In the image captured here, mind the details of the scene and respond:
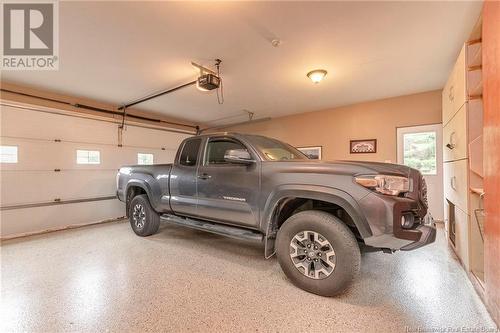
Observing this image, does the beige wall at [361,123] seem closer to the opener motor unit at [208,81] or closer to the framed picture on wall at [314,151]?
the framed picture on wall at [314,151]

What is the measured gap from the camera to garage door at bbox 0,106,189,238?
4.27 meters

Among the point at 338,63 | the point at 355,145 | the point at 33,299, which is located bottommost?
the point at 33,299

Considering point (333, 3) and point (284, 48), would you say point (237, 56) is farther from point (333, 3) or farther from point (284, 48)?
point (333, 3)

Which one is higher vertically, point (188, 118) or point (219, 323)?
point (188, 118)

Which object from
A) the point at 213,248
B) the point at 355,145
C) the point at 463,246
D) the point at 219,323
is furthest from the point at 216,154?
the point at 355,145

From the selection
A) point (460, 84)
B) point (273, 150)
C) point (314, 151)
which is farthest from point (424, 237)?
point (314, 151)

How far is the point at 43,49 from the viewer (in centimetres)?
315

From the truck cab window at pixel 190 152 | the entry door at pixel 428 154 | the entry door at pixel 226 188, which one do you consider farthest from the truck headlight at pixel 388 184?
the entry door at pixel 428 154

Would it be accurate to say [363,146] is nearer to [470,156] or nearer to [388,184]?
[470,156]

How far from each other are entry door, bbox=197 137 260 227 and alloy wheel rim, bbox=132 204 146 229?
1.58 meters

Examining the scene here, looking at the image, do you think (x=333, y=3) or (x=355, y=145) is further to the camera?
(x=355, y=145)

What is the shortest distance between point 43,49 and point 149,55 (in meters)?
1.47

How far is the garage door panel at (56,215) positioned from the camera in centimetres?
427

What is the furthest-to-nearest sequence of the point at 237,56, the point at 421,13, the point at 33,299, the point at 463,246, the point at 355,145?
1. the point at 355,145
2. the point at 237,56
3. the point at 463,246
4. the point at 421,13
5. the point at 33,299
